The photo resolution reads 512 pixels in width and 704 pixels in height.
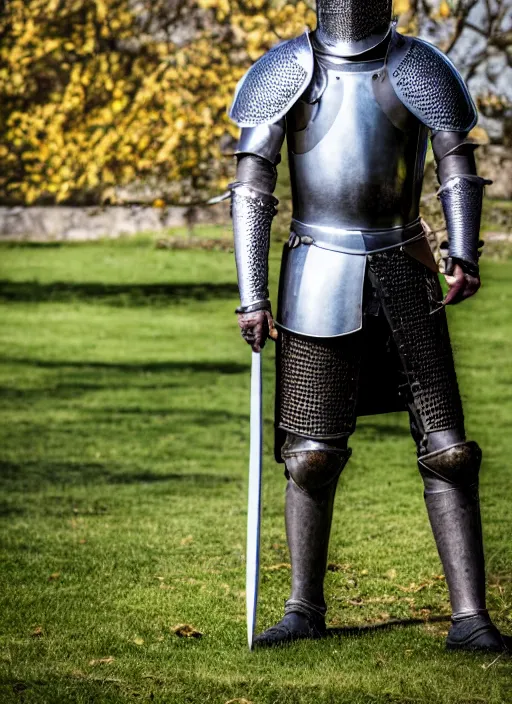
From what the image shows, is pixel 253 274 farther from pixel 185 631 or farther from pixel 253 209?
pixel 185 631

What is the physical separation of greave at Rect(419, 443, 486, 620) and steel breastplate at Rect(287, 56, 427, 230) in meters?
0.77

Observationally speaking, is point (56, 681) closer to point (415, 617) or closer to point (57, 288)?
point (415, 617)

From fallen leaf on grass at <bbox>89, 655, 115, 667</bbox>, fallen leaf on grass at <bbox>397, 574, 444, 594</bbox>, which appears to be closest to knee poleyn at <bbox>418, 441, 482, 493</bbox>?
fallen leaf on grass at <bbox>89, 655, 115, 667</bbox>

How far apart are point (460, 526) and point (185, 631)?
3.54ft

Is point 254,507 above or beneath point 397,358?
beneath

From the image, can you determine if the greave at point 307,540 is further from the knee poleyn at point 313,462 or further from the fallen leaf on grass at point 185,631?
the fallen leaf on grass at point 185,631

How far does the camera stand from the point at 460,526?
5207 mm

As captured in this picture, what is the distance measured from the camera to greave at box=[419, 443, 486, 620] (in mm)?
5203

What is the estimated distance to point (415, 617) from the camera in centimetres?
596

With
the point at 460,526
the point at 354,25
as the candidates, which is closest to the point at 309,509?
the point at 460,526

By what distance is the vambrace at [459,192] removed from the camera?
5.19 m

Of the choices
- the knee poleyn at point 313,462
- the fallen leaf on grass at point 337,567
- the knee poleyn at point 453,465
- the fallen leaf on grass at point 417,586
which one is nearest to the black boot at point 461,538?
the knee poleyn at point 453,465

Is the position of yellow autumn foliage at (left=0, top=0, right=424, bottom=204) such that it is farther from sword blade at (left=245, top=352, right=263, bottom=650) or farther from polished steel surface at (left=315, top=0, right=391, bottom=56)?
sword blade at (left=245, top=352, right=263, bottom=650)

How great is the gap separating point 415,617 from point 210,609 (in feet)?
2.48
